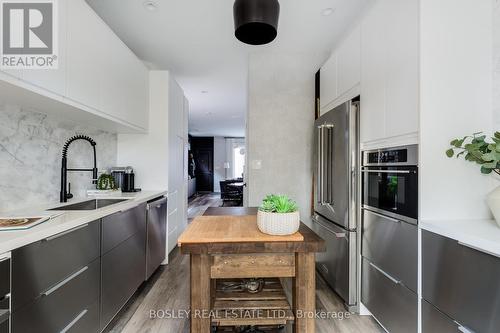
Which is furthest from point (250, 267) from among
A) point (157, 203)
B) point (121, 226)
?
point (157, 203)

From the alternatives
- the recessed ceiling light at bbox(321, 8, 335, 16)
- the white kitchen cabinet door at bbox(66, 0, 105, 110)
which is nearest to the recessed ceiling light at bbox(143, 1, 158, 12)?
the white kitchen cabinet door at bbox(66, 0, 105, 110)

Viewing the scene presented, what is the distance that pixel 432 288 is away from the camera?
129 centimetres

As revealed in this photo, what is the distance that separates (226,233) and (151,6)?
82.9 inches

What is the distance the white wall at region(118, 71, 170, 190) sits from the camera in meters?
3.04

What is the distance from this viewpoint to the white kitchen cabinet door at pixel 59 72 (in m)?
1.39

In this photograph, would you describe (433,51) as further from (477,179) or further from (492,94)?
(477,179)

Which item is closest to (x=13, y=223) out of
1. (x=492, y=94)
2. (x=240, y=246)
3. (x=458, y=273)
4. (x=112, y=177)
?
(x=240, y=246)

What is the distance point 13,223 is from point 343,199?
7.21ft

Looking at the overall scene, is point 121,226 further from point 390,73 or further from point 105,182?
point 390,73

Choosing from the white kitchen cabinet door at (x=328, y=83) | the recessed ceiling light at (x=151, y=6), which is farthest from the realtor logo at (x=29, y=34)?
the white kitchen cabinet door at (x=328, y=83)

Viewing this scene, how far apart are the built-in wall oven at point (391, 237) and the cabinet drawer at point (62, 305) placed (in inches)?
76.1

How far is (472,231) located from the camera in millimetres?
1144

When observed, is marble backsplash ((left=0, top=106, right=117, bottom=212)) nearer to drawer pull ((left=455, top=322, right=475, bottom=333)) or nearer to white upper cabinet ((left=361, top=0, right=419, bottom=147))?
white upper cabinet ((left=361, top=0, right=419, bottom=147))

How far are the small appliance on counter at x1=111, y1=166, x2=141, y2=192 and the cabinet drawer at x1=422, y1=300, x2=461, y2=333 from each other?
2831 millimetres
